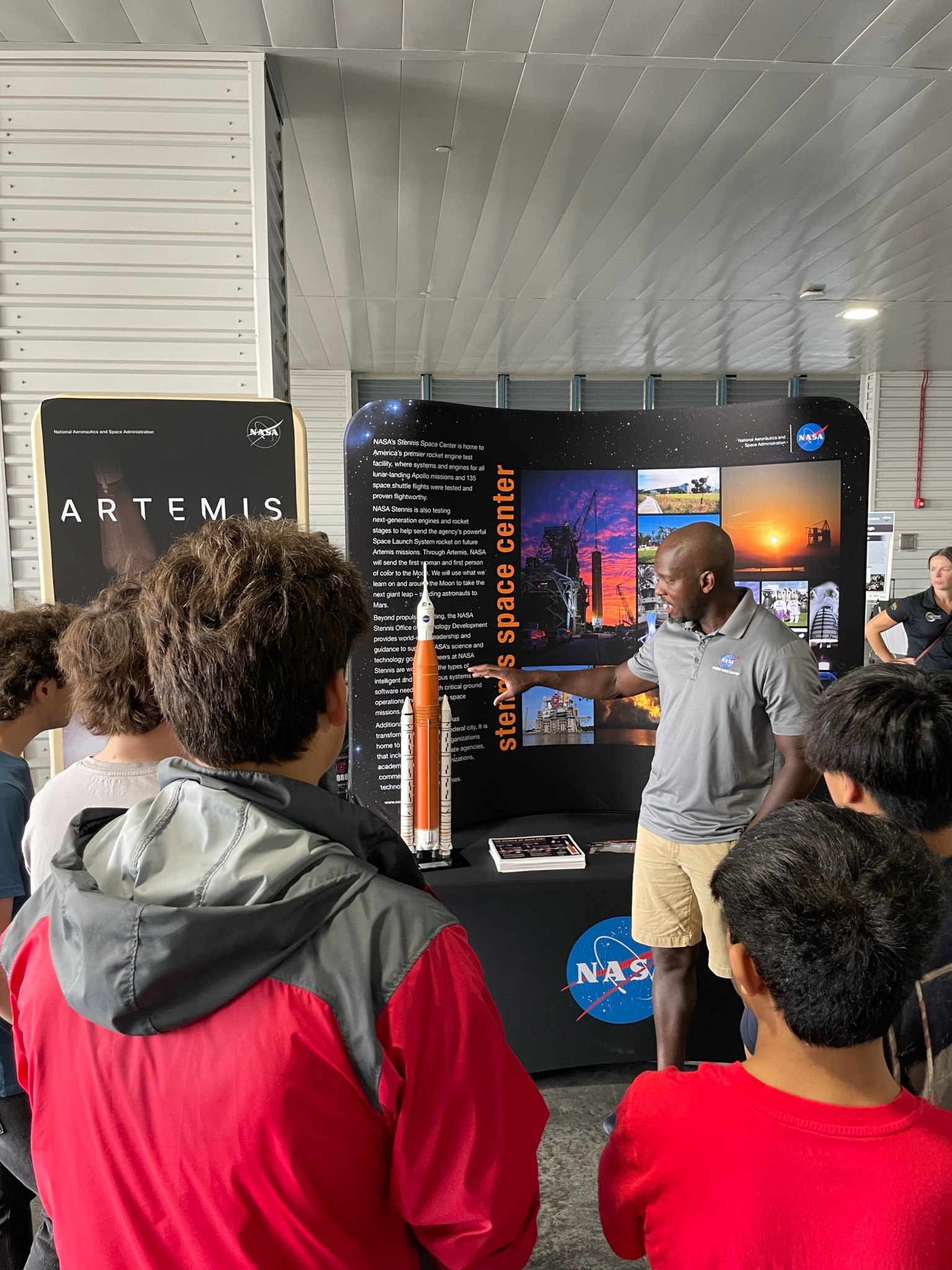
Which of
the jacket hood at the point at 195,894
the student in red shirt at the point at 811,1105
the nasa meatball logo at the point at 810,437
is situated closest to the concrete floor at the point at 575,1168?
the student in red shirt at the point at 811,1105

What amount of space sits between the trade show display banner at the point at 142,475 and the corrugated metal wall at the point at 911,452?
982 centimetres

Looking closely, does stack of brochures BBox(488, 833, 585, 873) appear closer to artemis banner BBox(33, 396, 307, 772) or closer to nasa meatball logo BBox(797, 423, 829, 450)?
artemis banner BBox(33, 396, 307, 772)

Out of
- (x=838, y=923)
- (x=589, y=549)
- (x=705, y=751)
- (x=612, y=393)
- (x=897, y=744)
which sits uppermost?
(x=612, y=393)

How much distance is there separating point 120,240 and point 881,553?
A: 1016cm

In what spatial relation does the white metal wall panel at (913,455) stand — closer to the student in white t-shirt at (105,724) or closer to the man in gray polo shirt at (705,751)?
the man in gray polo shirt at (705,751)

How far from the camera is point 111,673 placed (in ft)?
4.71

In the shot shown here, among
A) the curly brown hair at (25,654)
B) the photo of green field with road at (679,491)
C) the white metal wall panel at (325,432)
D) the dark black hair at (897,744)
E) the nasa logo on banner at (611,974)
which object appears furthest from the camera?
the white metal wall panel at (325,432)

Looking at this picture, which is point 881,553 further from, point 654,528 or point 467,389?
point 654,528

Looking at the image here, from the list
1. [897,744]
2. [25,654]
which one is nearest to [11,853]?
[25,654]

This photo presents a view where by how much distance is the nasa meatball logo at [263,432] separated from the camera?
2.71 meters

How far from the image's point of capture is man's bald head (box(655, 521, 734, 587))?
2.56 metres

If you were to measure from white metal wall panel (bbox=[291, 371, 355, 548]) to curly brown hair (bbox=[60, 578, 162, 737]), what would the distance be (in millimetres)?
8504

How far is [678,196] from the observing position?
4.78 metres

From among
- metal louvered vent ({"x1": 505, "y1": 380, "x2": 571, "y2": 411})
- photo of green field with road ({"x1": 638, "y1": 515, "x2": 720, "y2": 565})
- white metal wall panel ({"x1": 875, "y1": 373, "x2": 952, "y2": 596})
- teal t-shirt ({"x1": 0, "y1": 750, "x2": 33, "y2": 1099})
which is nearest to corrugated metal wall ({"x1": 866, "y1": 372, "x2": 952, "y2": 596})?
white metal wall panel ({"x1": 875, "y1": 373, "x2": 952, "y2": 596})
